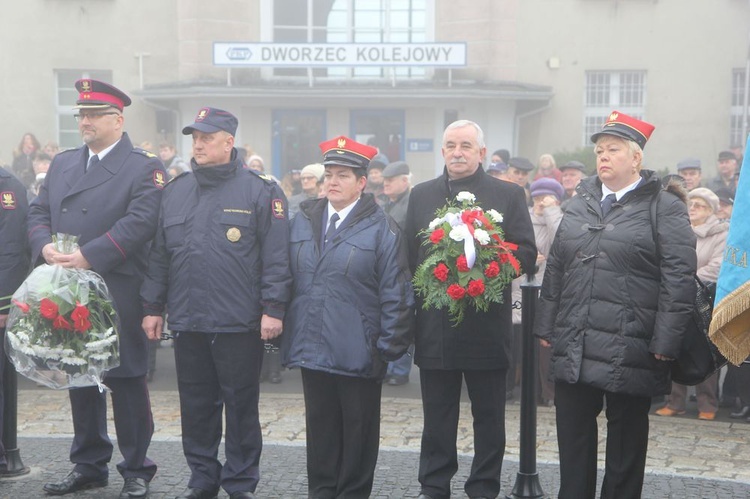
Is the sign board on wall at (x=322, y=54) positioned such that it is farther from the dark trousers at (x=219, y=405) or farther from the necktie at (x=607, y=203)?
the necktie at (x=607, y=203)

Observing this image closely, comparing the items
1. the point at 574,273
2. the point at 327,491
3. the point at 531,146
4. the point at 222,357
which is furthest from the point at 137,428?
the point at 531,146

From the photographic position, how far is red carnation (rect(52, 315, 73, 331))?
5.82 metres

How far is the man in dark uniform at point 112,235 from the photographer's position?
6273 mm

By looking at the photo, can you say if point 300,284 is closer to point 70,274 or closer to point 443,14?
point 70,274

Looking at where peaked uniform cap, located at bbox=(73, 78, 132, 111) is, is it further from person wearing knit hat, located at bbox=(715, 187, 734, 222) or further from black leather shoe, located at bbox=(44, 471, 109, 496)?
person wearing knit hat, located at bbox=(715, 187, 734, 222)

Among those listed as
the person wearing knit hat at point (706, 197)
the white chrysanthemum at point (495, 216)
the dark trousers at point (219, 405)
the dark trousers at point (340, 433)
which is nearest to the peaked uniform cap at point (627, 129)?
the white chrysanthemum at point (495, 216)

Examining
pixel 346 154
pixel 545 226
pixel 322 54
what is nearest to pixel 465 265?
pixel 346 154

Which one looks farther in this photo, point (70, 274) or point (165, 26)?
point (165, 26)

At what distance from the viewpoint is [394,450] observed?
738 centimetres

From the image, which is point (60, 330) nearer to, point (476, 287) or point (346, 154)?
point (346, 154)

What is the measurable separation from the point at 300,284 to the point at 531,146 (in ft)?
60.6

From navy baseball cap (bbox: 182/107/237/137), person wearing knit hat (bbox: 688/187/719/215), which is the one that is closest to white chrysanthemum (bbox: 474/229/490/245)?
navy baseball cap (bbox: 182/107/237/137)

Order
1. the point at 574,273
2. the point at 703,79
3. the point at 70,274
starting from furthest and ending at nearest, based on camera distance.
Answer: the point at 703,79 → the point at 70,274 → the point at 574,273

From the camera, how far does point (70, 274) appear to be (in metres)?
5.98
